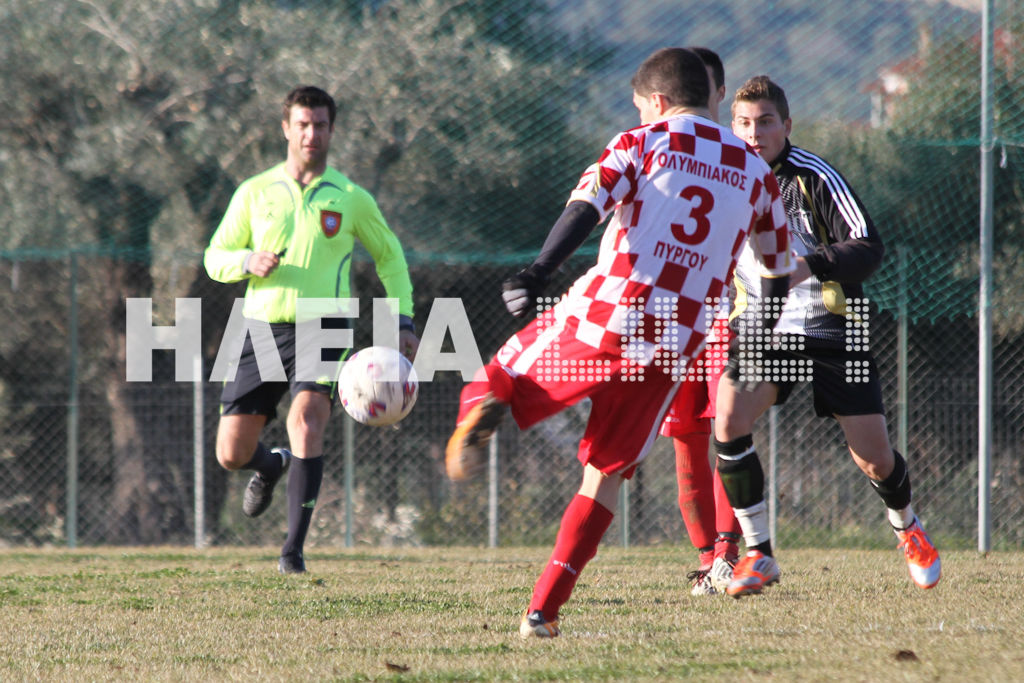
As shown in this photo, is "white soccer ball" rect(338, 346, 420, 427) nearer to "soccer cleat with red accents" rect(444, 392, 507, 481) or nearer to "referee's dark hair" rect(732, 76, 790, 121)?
"soccer cleat with red accents" rect(444, 392, 507, 481)

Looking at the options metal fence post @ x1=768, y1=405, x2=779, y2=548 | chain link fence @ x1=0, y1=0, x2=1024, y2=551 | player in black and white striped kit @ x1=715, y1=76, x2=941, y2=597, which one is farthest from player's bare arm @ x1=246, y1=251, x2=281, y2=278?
metal fence post @ x1=768, y1=405, x2=779, y2=548

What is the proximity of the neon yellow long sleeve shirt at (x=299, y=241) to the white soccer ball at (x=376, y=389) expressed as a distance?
130cm

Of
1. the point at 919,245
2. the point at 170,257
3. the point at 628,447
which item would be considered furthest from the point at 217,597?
the point at 919,245

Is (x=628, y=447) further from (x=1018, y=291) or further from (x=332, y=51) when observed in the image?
(x=332, y=51)

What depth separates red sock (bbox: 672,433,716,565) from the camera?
539 cm

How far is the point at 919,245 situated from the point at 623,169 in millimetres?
6683

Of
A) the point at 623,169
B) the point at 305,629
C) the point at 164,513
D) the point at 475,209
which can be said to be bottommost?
the point at 164,513

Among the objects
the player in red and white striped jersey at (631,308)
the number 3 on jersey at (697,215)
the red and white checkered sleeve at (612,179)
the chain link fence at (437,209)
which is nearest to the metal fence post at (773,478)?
the chain link fence at (437,209)

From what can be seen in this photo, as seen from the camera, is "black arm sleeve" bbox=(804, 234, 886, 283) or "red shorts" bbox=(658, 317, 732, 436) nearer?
"black arm sleeve" bbox=(804, 234, 886, 283)

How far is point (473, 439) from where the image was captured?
11.5 ft

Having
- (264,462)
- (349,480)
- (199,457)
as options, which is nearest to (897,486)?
(264,462)

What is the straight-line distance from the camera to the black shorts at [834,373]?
5.03 metres

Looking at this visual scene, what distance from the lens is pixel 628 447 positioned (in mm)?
3848

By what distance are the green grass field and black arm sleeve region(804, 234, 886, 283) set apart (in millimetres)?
1306
